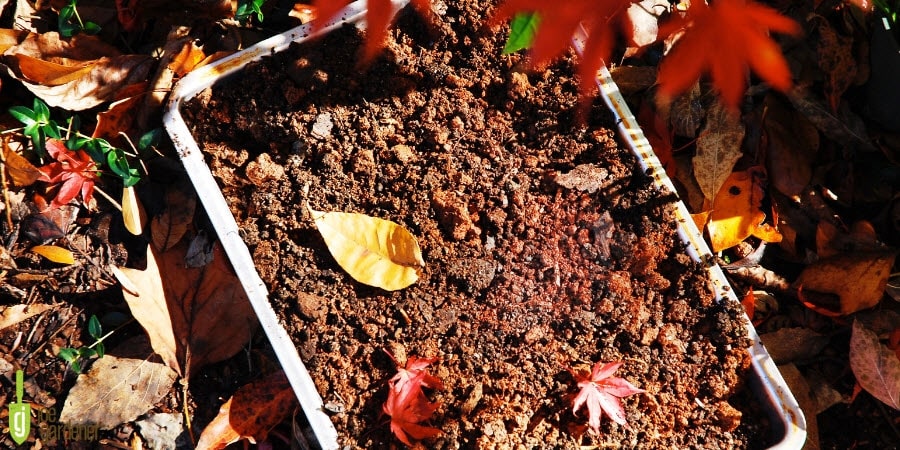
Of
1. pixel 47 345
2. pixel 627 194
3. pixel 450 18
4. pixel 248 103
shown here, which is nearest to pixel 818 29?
pixel 627 194

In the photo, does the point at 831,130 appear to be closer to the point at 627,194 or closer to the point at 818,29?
the point at 818,29

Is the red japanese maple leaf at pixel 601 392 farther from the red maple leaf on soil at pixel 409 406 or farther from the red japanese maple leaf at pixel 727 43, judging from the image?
the red japanese maple leaf at pixel 727 43

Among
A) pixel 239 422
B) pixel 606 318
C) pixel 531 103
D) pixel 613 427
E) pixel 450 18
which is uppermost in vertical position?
pixel 450 18

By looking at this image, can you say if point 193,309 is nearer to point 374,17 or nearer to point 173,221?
point 173,221

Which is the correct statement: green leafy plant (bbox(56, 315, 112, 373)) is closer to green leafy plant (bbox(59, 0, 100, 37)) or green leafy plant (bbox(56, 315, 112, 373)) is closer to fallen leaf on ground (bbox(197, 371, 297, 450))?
fallen leaf on ground (bbox(197, 371, 297, 450))

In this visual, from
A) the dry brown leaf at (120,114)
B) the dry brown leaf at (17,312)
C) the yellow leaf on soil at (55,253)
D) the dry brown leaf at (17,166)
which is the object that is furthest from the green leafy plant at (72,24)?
the dry brown leaf at (17,312)

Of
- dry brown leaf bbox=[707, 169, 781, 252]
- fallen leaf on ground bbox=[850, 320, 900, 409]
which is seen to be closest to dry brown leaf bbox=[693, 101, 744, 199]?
dry brown leaf bbox=[707, 169, 781, 252]
